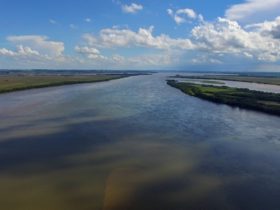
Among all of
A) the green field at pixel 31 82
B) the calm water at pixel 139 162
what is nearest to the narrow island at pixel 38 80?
the green field at pixel 31 82

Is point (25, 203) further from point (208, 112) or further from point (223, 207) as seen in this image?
point (208, 112)

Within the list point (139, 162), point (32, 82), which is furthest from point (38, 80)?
point (139, 162)

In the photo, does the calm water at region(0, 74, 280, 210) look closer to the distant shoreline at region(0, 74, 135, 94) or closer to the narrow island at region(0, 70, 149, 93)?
the distant shoreline at region(0, 74, 135, 94)

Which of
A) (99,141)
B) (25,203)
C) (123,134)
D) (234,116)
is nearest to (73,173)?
(25,203)

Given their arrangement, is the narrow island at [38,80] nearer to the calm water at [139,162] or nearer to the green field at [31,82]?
the green field at [31,82]

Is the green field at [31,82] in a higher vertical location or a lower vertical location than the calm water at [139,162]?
lower

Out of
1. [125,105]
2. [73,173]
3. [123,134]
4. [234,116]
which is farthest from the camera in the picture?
[125,105]

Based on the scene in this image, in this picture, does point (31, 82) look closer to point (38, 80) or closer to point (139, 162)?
point (38, 80)

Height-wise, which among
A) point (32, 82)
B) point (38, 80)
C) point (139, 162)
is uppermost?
point (139, 162)
